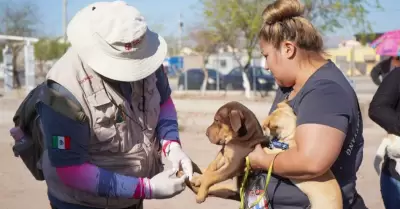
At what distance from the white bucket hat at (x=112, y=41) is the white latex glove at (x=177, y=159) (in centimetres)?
52

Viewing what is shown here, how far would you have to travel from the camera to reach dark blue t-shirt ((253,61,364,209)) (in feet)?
8.21

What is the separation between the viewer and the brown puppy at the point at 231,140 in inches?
107

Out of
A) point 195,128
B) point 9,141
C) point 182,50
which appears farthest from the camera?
point 182,50

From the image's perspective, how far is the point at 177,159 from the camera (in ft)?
10.2

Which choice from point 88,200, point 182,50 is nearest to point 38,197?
point 88,200

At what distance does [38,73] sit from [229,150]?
34.6 metres

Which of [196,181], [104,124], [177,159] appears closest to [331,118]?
[196,181]

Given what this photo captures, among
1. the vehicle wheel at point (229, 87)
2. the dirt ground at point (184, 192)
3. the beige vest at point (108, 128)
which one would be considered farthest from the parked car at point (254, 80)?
the beige vest at point (108, 128)

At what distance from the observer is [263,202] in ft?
9.07

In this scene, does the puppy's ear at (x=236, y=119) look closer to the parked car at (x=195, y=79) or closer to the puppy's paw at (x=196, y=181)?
the puppy's paw at (x=196, y=181)

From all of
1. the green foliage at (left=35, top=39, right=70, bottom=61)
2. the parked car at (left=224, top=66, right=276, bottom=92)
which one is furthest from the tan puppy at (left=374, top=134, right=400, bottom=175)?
the green foliage at (left=35, top=39, right=70, bottom=61)

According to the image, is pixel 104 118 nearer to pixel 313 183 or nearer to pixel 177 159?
pixel 177 159

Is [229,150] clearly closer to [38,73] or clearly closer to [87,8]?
[87,8]

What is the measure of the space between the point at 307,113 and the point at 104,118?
0.95 m
